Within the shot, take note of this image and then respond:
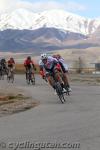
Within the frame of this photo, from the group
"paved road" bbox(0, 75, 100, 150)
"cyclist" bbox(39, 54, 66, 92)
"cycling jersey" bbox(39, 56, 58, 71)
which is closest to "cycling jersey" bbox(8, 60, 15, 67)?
"cyclist" bbox(39, 54, 66, 92)

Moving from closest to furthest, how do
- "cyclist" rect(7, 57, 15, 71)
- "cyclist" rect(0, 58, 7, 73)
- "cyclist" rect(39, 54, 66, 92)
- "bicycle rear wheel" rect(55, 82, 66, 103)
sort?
A: "bicycle rear wheel" rect(55, 82, 66, 103), "cyclist" rect(39, 54, 66, 92), "cyclist" rect(7, 57, 15, 71), "cyclist" rect(0, 58, 7, 73)

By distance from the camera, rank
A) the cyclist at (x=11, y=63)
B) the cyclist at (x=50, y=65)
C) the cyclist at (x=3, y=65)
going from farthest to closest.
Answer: the cyclist at (x=3, y=65), the cyclist at (x=11, y=63), the cyclist at (x=50, y=65)

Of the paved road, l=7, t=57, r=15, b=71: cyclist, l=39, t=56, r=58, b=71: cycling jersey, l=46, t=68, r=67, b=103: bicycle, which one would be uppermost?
l=39, t=56, r=58, b=71: cycling jersey

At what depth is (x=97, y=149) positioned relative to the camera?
32.0ft

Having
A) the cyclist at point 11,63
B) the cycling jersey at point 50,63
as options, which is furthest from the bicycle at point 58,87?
the cyclist at point 11,63

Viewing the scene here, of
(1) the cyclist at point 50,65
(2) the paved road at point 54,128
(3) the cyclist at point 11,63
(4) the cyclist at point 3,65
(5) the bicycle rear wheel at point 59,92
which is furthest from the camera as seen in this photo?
(4) the cyclist at point 3,65

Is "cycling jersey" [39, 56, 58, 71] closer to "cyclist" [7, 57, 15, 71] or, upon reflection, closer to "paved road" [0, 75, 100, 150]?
"paved road" [0, 75, 100, 150]

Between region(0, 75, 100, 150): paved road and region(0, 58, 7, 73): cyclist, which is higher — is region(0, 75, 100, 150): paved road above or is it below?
below

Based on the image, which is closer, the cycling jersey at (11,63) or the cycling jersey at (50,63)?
the cycling jersey at (50,63)

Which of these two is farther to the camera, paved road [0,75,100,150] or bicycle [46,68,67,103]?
bicycle [46,68,67,103]

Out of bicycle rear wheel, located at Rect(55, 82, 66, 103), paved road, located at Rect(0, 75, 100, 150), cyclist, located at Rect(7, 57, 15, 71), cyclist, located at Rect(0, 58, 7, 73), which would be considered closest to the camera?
paved road, located at Rect(0, 75, 100, 150)

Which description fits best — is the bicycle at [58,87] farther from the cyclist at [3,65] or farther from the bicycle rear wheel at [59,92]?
the cyclist at [3,65]

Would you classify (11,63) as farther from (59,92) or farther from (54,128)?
(54,128)

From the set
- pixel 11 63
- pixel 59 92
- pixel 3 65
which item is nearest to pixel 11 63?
pixel 11 63
